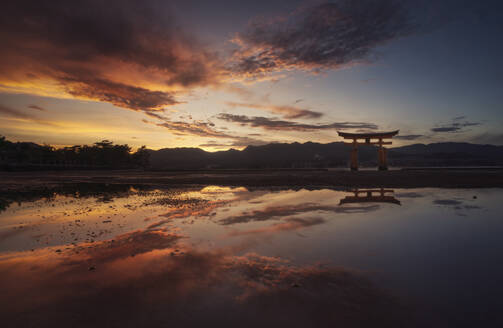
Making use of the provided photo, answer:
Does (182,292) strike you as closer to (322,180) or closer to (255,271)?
(255,271)

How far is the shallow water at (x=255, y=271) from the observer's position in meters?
3.23

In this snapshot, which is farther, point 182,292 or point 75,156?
point 75,156

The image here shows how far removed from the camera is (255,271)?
4652 millimetres

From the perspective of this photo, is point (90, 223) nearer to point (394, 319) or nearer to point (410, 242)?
point (394, 319)

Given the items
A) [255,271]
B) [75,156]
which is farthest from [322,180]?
[75,156]

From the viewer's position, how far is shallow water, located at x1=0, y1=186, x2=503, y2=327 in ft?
10.6

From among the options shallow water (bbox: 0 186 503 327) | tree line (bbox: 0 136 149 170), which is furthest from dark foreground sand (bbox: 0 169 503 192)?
Answer: tree line (bbox: 0 136 149 170)

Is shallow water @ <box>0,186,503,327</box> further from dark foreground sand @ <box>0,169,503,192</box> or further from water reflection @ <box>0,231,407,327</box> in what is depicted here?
dark foreground sand @ <box>0,169,503,192</box>

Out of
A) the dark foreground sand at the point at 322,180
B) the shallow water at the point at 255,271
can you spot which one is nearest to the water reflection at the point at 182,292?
the shallow water at the point at 255,271

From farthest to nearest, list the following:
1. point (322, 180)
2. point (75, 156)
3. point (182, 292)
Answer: point (75, 156) → point (322, 180) → point (182, 292)

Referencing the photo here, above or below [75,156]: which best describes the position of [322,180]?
below

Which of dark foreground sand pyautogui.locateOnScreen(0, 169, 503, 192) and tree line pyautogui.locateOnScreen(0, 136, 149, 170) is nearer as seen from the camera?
dark foreground sand pyautogui.locateOnScreen(0, 169, 503, 192)

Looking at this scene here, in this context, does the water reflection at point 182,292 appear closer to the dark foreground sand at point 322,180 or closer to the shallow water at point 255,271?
the shallow water at point 255,271

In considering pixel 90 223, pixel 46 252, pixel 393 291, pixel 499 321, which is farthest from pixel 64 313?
pixel 90 223
